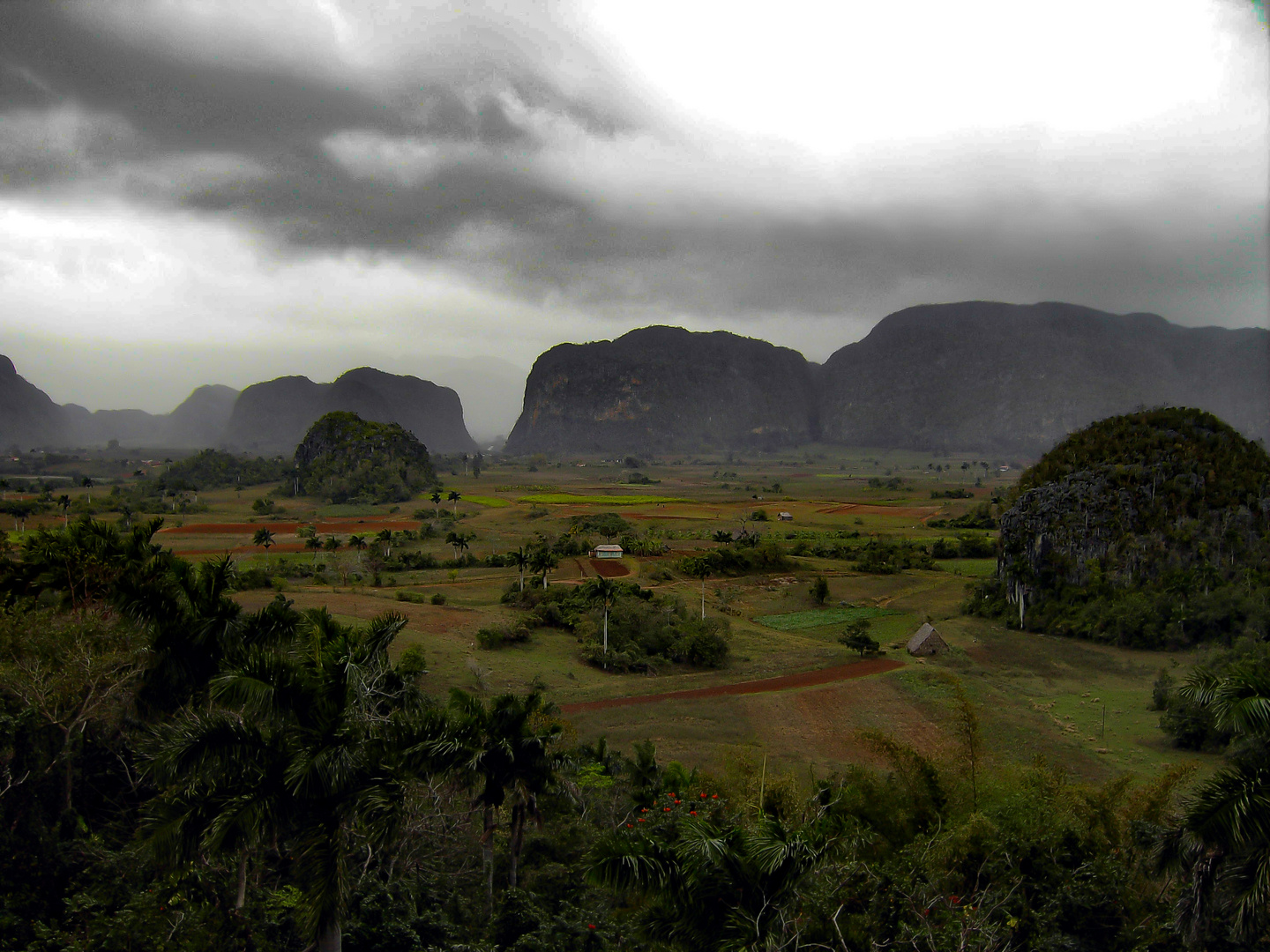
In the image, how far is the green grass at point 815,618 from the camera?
40625 millimetres

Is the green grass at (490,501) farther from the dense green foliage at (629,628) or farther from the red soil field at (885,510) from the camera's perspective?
the dense green foliage at (629,628)

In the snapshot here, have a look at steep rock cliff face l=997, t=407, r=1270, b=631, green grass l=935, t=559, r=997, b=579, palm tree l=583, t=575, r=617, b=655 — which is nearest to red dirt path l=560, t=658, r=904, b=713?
palm tree l=583, t=575, r=617, b=655

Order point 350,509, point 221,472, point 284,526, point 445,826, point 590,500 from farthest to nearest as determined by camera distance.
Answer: point 221,472, point 590,500, point 350,509, point 284,526, point 445,826

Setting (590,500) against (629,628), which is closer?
(629,628)

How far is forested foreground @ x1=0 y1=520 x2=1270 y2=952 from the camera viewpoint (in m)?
8.20

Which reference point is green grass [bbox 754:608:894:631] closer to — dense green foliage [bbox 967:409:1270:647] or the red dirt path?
dense green foliage [bbox 967:409:1270:647]

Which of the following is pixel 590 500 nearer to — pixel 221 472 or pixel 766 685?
pixel 221 472

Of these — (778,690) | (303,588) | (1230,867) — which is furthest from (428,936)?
(303,588)

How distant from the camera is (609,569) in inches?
2132

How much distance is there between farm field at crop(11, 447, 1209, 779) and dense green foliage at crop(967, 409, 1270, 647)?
2321 millimetres

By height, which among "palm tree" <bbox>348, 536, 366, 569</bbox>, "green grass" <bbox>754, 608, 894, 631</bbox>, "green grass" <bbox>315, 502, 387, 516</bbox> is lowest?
"green grass" <bbox>754, 608, 894, 631</bbox>

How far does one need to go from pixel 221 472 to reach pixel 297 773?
129829mm

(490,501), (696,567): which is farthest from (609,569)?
(490,501)

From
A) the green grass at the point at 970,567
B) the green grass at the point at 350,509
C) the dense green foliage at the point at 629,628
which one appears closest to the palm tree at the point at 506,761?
the dense green foliage at the point at 629,628
